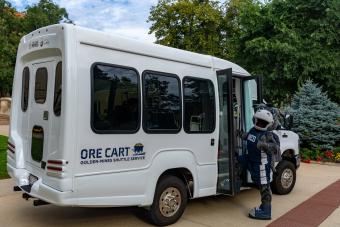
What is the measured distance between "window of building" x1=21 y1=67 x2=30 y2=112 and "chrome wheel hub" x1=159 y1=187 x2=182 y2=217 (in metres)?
2.42

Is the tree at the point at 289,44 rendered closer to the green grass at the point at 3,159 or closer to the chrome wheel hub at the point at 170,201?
the green grass at the point at 3,159

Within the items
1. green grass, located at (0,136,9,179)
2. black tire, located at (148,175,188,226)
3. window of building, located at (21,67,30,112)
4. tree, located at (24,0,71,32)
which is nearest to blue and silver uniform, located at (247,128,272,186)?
black tire, located at (148,175,188,226)

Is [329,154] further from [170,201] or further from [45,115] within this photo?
[45,115]

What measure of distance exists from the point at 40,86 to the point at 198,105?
237cm

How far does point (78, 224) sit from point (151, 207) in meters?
1.14

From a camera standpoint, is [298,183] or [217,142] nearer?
[217,142]

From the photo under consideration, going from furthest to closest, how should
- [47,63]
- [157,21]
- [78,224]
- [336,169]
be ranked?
[157,21]
[336,169]
[78,224]
[47,63]

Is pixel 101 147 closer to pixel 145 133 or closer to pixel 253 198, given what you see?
pixel 145 133

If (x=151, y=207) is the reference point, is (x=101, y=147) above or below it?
above

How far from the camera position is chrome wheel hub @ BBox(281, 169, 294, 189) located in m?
8.57

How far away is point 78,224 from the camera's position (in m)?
6.29

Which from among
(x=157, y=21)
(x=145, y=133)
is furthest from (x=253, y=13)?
(x=157, y=21)

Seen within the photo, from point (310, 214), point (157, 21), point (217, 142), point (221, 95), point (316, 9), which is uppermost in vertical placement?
point (157, 21)

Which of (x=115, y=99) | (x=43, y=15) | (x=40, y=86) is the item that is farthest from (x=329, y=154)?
(x=43, y=15)
